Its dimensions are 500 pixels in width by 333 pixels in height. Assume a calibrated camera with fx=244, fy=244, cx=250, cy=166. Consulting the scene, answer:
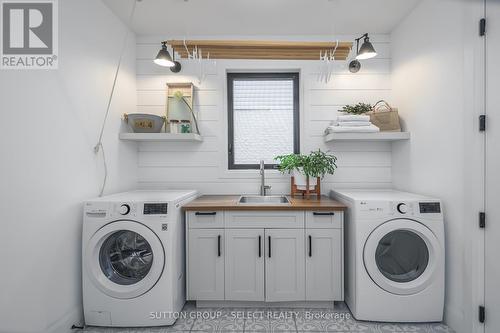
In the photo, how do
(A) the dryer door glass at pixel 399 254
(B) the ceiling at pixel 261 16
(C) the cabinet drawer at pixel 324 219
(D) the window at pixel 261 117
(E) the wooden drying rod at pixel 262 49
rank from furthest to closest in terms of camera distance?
(D) the window at pixel 261 117, (E) the wooden drying rod at pixel 262 49, (B) the ceiling at pixel 261 16, (C) the cabinet drawer at pixel 324 219, (A) the dryer door glass at pixel 399 254

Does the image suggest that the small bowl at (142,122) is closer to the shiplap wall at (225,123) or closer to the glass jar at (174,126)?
the glass jar at (174,126)

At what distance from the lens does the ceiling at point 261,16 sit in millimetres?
2107

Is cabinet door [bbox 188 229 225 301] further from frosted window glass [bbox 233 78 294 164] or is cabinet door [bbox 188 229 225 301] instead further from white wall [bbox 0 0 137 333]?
frosted window glass [bbox 233 78 294 164]

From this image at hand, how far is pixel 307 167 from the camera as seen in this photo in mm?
2316

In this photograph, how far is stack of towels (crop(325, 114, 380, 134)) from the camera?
2.30m

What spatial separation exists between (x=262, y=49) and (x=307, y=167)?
1326 millimetres

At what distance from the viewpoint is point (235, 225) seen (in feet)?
6.53

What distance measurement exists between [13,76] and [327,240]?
233cm

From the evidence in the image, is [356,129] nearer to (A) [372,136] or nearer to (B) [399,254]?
(A) [372,136]

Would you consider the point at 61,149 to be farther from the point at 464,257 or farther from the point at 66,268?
the point at 464,257

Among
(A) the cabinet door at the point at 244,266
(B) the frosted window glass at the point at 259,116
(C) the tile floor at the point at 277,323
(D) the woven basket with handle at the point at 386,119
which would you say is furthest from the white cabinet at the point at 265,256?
(D) the woven basket with handle at the point at 386,119

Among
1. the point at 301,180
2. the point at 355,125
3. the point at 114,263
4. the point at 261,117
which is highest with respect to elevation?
the point at 261,117

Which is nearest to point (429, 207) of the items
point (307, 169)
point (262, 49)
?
point (307, 169)

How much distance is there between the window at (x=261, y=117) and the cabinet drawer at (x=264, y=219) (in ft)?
2.83
